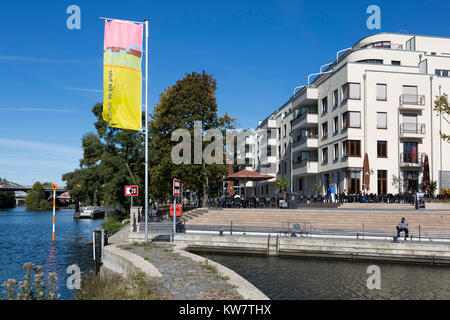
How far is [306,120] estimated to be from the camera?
1778 inches

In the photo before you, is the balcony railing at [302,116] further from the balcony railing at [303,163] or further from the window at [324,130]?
the balcony railing at [303,163]

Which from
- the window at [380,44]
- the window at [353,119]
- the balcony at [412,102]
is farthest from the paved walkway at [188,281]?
the window at [380,44]

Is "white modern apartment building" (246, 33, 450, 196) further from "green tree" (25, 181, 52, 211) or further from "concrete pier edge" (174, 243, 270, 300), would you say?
"green tree" (25, 181, 52, 211)

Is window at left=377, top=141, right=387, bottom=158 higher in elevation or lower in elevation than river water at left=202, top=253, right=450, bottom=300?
higher

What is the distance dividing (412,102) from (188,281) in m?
33.9

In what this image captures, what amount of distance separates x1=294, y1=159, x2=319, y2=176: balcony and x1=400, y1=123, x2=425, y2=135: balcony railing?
976 centimetres

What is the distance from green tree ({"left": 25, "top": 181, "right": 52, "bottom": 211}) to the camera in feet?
372

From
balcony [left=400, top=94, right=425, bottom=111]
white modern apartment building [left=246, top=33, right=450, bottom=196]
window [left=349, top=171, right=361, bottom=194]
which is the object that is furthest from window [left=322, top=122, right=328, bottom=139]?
balcony [left=400, top=94, right=425, bottom=111]

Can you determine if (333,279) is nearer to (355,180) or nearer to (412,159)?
(355,180)

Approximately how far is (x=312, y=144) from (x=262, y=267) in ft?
99.0

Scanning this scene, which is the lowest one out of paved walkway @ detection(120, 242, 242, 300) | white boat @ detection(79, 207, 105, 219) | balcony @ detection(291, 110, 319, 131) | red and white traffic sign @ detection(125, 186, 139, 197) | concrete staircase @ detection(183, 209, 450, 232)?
white boat @ detection(79, 207, 105, 219)

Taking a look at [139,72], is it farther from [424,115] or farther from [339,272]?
[424,115]

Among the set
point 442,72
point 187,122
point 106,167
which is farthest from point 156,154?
point 442,72

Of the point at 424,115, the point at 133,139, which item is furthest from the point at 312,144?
the point at 133,139
